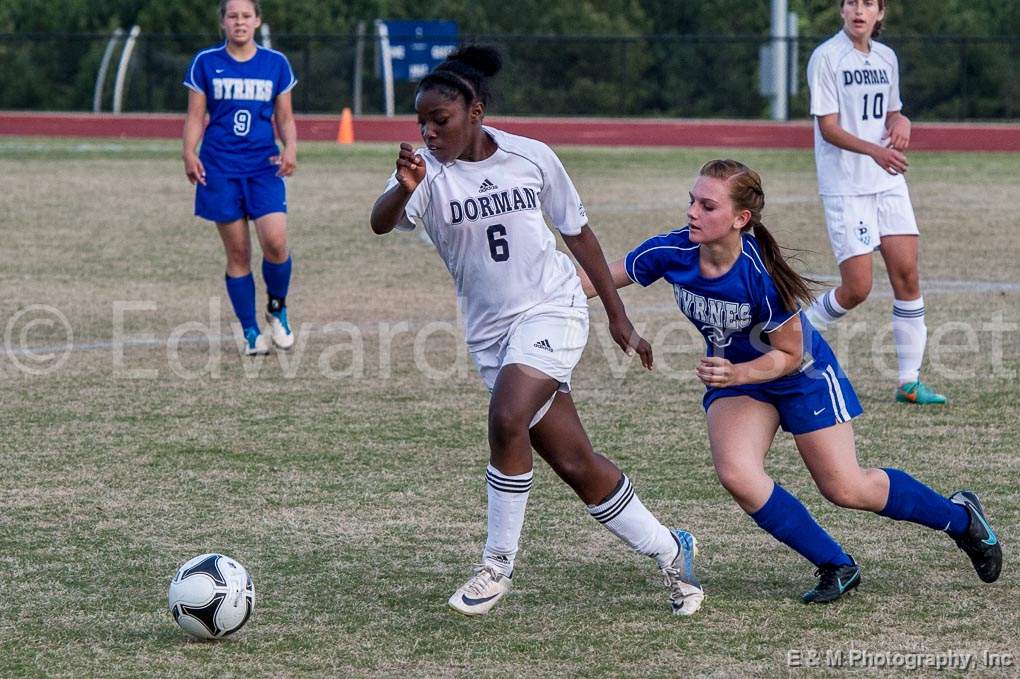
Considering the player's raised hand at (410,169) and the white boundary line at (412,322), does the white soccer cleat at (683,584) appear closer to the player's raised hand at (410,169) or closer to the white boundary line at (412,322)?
the player's raised hand at (410,169)

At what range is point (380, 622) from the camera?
4531 millimetres

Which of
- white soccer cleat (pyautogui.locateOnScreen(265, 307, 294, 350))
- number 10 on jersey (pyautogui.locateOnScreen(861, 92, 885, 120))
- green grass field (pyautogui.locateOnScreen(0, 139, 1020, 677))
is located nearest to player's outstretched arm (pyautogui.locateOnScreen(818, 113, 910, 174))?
number 10 on jersey (pyautogui.locateOnScreen(861, 92, 885, 120))

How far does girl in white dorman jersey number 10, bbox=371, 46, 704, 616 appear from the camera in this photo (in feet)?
14.8

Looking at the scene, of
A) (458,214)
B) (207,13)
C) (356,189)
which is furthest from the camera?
(207,13)

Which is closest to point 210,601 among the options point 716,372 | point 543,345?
point 543,345

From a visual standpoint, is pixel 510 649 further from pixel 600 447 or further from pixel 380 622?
pixel 600 447

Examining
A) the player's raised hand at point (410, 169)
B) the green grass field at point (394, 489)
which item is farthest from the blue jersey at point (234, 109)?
the player's raised hand at point (410, 169)

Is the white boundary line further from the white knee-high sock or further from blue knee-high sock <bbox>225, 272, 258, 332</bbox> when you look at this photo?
the white knee-high sock

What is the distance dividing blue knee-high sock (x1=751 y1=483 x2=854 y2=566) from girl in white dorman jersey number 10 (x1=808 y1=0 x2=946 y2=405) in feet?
10.1

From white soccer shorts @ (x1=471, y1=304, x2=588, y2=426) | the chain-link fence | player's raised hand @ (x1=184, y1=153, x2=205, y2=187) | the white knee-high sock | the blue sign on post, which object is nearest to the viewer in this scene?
white soccer shorts @ (x1=471, y1=304, x2=588, y2=426)

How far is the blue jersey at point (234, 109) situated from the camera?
8.86 m

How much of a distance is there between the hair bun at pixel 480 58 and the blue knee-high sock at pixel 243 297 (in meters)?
4.58

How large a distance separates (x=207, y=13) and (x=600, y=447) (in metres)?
32.5

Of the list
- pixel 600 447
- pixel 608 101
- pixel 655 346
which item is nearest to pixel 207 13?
pixel 608 101
